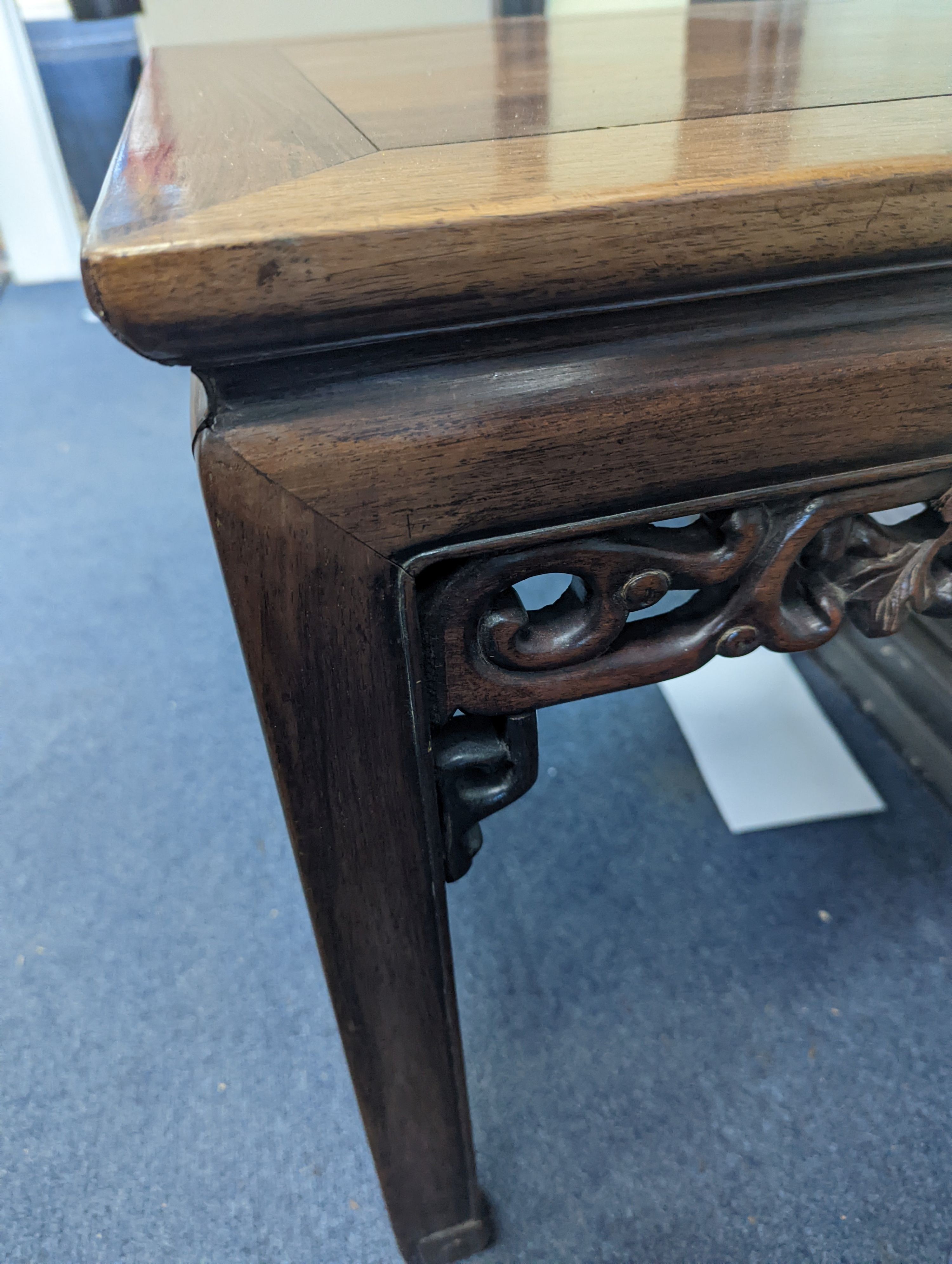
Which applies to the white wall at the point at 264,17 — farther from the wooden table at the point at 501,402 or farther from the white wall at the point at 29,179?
the wooden table at the point at 501,402

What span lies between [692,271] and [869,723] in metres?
0.82

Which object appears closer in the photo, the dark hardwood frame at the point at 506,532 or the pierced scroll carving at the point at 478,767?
the dark hardwood frame at the point at 506,532

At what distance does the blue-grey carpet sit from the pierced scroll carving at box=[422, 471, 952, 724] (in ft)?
1.39

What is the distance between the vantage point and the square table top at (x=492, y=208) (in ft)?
0.76

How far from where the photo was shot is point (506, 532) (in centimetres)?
31

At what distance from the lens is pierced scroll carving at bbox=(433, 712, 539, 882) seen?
387 millimetres

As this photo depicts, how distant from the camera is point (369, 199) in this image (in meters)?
0.26

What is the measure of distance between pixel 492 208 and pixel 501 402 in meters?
0.06

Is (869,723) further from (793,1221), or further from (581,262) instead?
(581,262)

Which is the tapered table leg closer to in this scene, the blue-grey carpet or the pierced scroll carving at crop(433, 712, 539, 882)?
the pierced scroll carving at crop(433, 712, 539, 882)

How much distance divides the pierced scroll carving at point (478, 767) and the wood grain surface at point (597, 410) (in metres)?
0.11

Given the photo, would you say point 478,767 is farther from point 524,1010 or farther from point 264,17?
point 264,17

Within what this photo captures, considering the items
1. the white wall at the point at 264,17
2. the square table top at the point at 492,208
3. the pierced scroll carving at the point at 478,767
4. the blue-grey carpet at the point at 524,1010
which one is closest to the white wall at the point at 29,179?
the white wall at the point at 264,17

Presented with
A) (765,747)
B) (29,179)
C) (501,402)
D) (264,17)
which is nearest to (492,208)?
(501,402)
